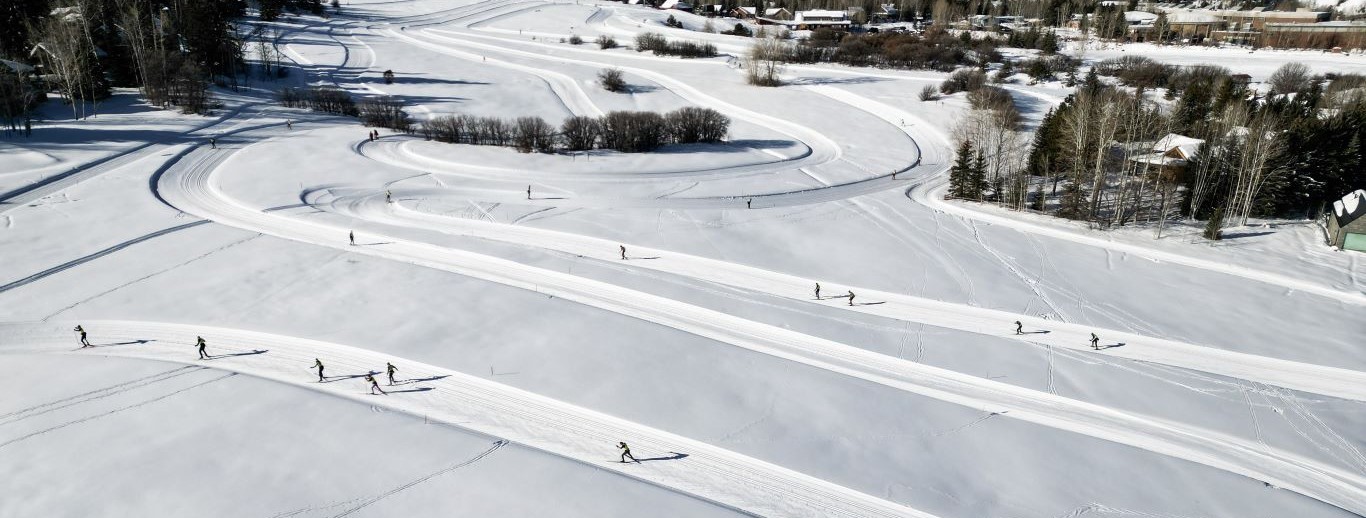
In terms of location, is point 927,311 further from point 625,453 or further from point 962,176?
point 962,176

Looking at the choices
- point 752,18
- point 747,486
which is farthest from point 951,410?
point 752,18

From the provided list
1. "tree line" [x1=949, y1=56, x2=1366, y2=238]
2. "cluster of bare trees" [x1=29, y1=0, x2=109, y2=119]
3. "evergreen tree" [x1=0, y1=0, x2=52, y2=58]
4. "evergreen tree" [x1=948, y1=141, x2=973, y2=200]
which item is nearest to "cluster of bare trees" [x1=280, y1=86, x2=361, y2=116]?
"cluster of bare trees" [x1=29, y1=0, x2=109, y2=119]

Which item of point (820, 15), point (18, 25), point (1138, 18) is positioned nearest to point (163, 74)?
point (18, 25)

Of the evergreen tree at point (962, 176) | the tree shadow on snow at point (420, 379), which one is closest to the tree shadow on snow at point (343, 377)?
the tree shadow on snow at point (420, 379)

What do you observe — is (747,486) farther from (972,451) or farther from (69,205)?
(69,205)

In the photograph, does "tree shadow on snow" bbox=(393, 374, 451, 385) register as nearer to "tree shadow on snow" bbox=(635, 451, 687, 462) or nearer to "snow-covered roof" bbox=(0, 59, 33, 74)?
"tree shadow on snow" bbox=(635, 451, 687, 462)

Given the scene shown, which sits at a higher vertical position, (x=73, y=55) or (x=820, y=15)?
(x=820, y=15)
